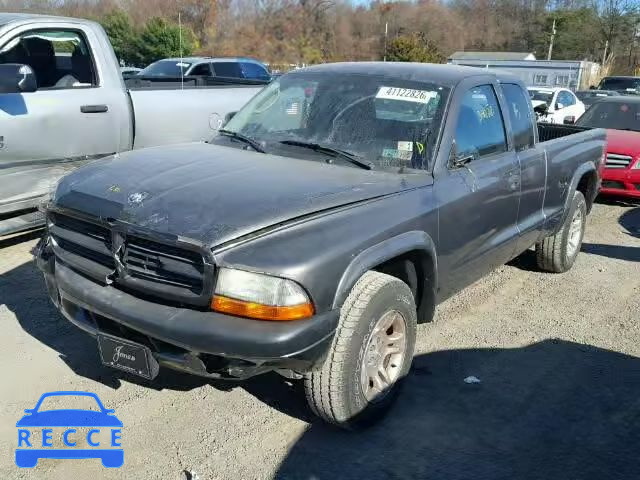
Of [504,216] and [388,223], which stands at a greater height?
[388,223]

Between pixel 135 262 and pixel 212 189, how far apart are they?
20.3 inches

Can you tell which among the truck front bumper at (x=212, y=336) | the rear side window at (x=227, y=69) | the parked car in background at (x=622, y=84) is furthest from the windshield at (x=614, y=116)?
the parked car in background at (x=622, y=84)

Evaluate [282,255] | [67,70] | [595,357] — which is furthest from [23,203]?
[595,357]

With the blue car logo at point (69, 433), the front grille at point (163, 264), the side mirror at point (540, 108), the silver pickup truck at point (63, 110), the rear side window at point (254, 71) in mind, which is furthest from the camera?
the rear side window at point (254, 71)

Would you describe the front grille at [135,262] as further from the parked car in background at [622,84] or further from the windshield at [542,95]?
the parked car in background at [622,84]

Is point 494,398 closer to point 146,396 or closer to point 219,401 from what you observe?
point 219,401

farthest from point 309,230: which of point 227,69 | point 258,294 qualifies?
point 227,69

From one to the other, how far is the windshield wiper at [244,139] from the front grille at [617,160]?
668 centimetres

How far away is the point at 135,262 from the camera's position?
2902 mm

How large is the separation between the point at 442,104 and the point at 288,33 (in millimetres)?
54365

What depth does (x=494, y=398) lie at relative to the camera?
369 centimetres

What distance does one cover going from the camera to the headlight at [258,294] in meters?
2.66

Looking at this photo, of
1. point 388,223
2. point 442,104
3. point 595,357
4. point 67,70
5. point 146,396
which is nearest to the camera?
point 388,223

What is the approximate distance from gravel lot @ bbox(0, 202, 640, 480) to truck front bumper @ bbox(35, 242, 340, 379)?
534 mm
